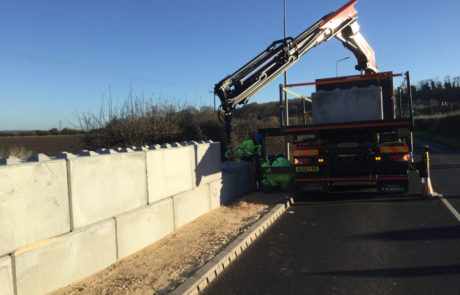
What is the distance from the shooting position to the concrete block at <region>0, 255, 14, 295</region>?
3.25m

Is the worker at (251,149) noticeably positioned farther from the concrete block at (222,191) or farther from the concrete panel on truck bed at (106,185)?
the concrete panel on truck bed at (106,185)

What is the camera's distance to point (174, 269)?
14.8 ft

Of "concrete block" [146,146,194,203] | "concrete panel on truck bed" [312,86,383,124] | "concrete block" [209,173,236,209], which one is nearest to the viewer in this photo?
"concrete block" [146,146,194,203]

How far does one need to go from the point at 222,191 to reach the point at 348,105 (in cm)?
409

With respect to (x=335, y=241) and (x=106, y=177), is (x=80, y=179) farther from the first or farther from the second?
(x=335, y=241)

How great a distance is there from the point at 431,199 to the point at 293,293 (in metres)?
6.21

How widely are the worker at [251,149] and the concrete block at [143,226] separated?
14.7ft

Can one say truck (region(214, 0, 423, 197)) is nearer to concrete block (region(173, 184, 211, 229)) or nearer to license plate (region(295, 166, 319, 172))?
license plate (region(295, 166, 319, 172))

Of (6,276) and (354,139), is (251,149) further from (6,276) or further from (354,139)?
(6,276)

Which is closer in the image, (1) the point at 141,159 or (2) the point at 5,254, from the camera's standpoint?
(2) the point at 5,254

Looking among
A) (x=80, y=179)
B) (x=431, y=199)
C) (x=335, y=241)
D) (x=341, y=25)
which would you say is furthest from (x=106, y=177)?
(x=341, y=25)

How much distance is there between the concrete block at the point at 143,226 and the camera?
4.95 m

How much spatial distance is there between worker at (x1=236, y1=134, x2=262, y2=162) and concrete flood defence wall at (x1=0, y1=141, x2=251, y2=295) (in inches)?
143

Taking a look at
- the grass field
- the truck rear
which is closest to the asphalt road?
the truck rear
